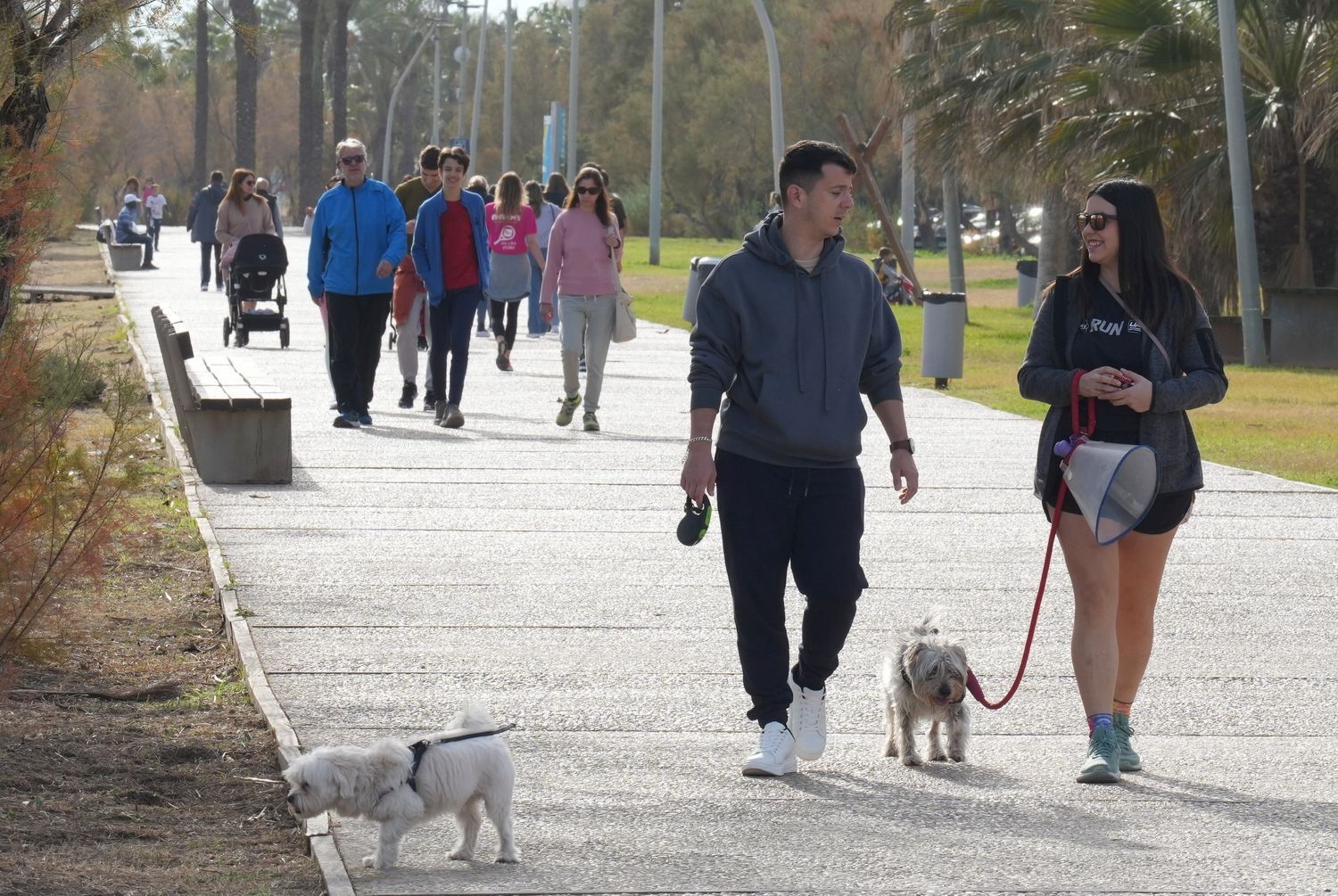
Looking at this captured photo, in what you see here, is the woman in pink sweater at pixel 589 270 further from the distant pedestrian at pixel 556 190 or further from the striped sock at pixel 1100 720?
the distant pedestrian at pixel 556 190

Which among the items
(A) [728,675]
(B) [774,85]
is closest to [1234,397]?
(A) [728,675]

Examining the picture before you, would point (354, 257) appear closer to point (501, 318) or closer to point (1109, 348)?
point (501, 318)

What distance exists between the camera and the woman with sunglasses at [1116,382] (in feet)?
18.6

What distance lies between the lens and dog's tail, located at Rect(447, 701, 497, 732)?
16.1 ft

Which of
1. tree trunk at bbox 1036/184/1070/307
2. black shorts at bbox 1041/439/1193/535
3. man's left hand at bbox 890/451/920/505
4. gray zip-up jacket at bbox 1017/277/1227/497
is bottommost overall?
black shorts at bbox 1041/439/1193/535

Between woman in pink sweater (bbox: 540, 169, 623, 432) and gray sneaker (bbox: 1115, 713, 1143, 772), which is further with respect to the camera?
woman in pink sweater (bbox: 540, 169, 623, 432)

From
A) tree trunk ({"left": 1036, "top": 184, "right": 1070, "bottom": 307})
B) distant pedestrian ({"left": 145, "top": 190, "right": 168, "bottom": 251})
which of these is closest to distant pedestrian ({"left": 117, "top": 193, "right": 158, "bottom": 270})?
distant pedestrian ({"left": 145, "top": 190, "right": 168, "bottom": 251})

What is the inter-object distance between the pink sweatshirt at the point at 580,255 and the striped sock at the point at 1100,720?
8.81 metres

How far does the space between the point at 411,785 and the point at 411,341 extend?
10.9 m

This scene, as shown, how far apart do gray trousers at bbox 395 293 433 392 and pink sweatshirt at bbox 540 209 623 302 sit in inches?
62.2

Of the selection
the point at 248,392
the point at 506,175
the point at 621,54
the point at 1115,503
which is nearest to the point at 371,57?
the point at 621,54

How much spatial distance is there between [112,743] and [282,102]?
337 ft

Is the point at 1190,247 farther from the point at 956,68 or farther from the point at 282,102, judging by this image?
the point at 282,102

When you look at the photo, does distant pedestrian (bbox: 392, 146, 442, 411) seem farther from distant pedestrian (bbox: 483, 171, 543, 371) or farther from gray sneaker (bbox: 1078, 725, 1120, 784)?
gray sneaker (bbox: 1078, 725, 1120, 784)
